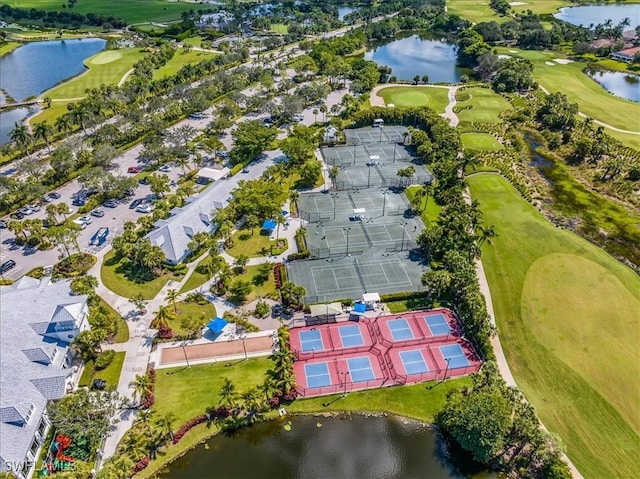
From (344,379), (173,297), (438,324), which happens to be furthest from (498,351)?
(173,297)

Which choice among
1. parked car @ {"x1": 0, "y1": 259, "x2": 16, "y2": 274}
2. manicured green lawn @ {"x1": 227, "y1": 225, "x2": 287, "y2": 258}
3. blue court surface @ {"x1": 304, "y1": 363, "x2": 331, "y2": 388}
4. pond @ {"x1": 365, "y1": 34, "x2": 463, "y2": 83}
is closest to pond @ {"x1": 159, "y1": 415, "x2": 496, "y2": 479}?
blue court surface @ {"x1": 304, "y1": 363, "x2": 331, "y2": 388}

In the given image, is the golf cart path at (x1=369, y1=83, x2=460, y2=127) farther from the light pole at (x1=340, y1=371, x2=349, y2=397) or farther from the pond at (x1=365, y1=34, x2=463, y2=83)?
the light pole at (x1=340, y1=371, x2=349, y2=397)

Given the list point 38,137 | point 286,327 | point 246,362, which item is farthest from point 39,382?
point 38,137

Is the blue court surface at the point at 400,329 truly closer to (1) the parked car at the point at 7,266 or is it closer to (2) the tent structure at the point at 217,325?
(2) the tent structure at the point at 217,325

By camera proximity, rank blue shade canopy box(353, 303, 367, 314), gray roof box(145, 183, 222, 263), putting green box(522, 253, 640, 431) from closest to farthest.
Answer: putting green box(522, 253, 640, 431), blue shade canopy box(353, 303, 367, 314), gray roof box(145, 183, 222, 263)

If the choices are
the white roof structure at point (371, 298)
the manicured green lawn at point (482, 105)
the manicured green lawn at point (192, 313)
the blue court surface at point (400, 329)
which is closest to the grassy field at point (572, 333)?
the blue court surface at point (400, 329)

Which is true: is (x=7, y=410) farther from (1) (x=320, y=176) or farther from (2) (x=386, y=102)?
(2) (x=386, y=102)

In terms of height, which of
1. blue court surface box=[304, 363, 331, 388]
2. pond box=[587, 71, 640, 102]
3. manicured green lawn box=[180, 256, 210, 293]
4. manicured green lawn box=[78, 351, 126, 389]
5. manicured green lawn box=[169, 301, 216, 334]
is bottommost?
blue court surface box=[304, 363, 331, 388]

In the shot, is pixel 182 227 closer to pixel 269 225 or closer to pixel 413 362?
pixel 269 225
